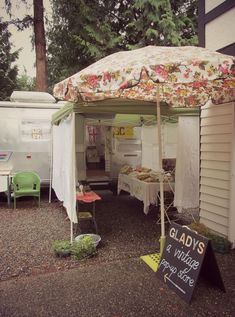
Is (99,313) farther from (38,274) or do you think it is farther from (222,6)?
(222,6)

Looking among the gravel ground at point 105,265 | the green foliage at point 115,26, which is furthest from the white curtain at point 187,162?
the green foliage at point 115,26

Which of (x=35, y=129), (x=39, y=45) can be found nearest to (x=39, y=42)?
(x=39, y=45)

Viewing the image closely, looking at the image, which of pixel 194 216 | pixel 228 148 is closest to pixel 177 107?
pixel 228 148

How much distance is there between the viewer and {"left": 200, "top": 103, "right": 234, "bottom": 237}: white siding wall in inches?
191

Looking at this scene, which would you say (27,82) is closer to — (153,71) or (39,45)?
(39,45)

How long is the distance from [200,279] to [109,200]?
17.9 ft

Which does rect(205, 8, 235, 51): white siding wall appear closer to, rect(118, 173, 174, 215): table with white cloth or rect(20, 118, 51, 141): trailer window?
rect(118, 173, 174, 215): table with white cloth

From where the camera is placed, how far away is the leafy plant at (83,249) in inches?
179

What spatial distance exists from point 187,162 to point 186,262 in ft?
9.09

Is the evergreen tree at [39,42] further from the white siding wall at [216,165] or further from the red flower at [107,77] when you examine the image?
the red flower at [107,77]

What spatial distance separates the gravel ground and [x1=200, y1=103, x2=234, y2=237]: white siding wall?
697 mm

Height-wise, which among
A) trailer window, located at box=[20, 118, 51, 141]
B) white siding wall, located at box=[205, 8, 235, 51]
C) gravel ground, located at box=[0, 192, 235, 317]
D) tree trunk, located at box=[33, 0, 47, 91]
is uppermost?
tree trunk, located at box=[33, 0, 47, 91]

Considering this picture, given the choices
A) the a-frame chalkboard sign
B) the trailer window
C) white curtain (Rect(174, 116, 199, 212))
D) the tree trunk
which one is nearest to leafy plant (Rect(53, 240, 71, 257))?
the a-frame chalkboard sign

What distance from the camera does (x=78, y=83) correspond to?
3.60m
